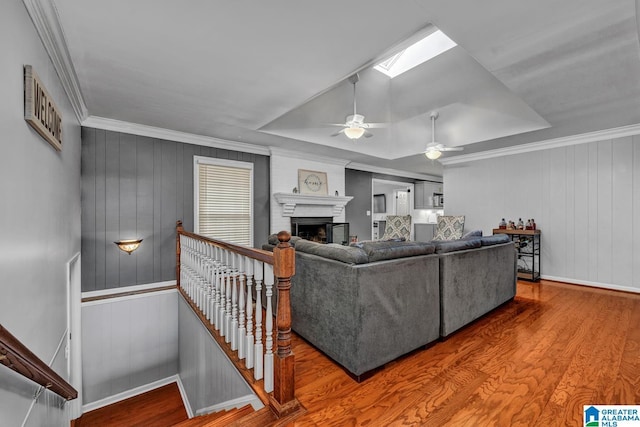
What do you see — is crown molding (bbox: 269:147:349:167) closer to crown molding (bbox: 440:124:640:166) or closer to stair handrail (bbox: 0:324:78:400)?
crown molding (bbox: 440:124:640:166)

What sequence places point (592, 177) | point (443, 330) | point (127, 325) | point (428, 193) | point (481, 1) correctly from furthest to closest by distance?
point (428, 193)
point (592, 177)
point (127, 325)
point (443, 330)
point (481, 1)

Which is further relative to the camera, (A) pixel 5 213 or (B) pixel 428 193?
(B) pixel 428 193

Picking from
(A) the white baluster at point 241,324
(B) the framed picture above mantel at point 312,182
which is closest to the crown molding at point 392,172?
(B) the framed picture above mantel at point 312,182

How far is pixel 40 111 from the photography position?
5.59 feet

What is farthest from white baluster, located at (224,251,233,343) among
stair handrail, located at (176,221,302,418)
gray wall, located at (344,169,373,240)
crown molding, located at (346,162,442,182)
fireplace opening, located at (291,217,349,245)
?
crown molding, located at (346,162,442,182)

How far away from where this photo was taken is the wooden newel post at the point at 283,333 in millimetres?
1589

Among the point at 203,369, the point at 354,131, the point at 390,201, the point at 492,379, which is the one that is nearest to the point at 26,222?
the point at 203,369

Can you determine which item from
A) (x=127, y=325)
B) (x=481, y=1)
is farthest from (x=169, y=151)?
(x=481, y=1)

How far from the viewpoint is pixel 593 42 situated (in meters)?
2.05

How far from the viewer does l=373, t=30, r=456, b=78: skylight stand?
3.19 meters

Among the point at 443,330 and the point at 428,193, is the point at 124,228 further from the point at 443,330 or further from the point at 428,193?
the point at 428,193

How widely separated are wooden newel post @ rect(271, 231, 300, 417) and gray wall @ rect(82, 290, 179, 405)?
3.01 m

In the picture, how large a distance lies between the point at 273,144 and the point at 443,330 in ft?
12.3

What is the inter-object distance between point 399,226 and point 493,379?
426cm
